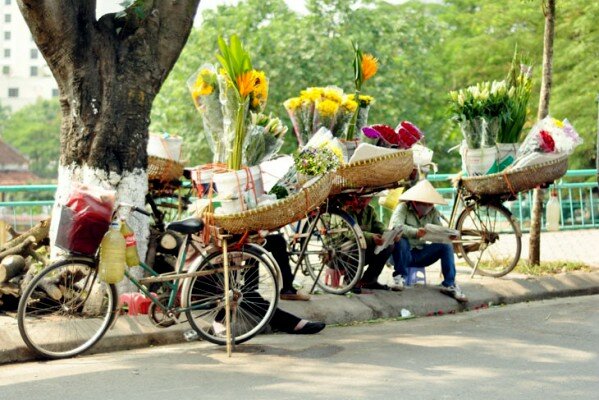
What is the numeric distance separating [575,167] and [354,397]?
75.7 feet

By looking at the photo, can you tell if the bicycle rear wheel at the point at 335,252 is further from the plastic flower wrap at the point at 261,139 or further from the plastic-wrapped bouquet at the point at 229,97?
the plastic-wrapped bouquet at the point at 229,97

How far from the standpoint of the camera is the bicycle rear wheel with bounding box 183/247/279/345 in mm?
7266

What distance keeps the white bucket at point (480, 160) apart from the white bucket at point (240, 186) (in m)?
3.54

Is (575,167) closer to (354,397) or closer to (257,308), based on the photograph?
(257,308)

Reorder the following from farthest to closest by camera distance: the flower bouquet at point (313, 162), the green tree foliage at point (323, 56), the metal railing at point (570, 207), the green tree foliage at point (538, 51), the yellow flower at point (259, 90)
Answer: the green tree foliage at point (323, 56) < the green tree foliage at point (538, 51) < the metal railing at point (570, 207) < the flower bouquet at point (313, 162) < the yellow flower at point (259, 90)

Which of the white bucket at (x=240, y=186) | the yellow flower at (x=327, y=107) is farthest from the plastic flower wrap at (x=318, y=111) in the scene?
the white bucket at (x=240, y=186)

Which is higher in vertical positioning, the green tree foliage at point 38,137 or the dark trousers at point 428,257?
the green tree foliage at point 38,137

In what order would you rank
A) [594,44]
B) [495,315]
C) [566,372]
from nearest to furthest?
1. [566,372]
2. [495,315]
3. [594,44]

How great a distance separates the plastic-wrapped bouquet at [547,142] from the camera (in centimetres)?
984

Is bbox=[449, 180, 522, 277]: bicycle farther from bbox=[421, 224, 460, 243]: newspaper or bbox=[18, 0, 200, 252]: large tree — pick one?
bbox=[18, 0, 200, 252]: large tree

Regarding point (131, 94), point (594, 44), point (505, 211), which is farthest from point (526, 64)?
point (594, 44)

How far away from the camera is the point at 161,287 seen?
745 cm

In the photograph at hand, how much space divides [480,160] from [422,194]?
1.26 metres

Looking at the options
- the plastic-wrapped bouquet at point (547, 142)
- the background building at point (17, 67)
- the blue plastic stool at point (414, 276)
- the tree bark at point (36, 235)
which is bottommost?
the blue plastic stool at point (414, 276)
